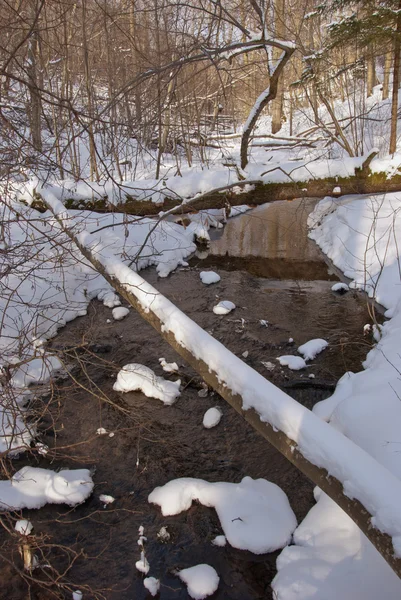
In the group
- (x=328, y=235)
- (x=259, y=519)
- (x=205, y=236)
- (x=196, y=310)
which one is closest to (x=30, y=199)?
(x=205, y=236)

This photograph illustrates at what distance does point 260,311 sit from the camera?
252 inches

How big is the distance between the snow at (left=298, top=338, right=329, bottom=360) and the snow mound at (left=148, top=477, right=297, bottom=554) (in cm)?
209

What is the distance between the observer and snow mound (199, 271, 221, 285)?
751 cm

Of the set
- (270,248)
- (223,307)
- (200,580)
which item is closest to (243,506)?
(200,580)

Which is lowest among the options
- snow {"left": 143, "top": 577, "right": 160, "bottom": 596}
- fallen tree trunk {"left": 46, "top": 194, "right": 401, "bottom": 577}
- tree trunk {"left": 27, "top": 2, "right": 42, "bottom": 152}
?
snow {"left": 143, "top": 577, "right": 160, "bottom": 596}

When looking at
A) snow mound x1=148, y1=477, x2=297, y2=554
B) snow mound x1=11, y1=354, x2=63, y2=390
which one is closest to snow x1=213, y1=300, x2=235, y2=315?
snow mound x1=11, y1=354, x2=63, y2=390

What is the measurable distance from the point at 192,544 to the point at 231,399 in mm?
1049

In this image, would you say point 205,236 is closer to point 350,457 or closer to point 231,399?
point 231,399

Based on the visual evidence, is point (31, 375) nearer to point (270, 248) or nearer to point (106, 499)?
point (106, 499)

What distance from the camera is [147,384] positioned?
4.58 m

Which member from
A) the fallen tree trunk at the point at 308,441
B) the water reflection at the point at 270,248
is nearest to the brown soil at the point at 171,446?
the fallen tree trunk at the point at 308,441

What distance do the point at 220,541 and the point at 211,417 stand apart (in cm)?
127

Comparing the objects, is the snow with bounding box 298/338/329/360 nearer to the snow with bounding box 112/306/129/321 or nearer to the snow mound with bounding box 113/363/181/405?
the snow mound with bounding box 113/363/181/405

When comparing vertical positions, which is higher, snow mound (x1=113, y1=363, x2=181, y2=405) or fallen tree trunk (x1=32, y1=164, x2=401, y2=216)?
fallen tree trunk (x1=32, y1=164, x2=401, y2=216)
